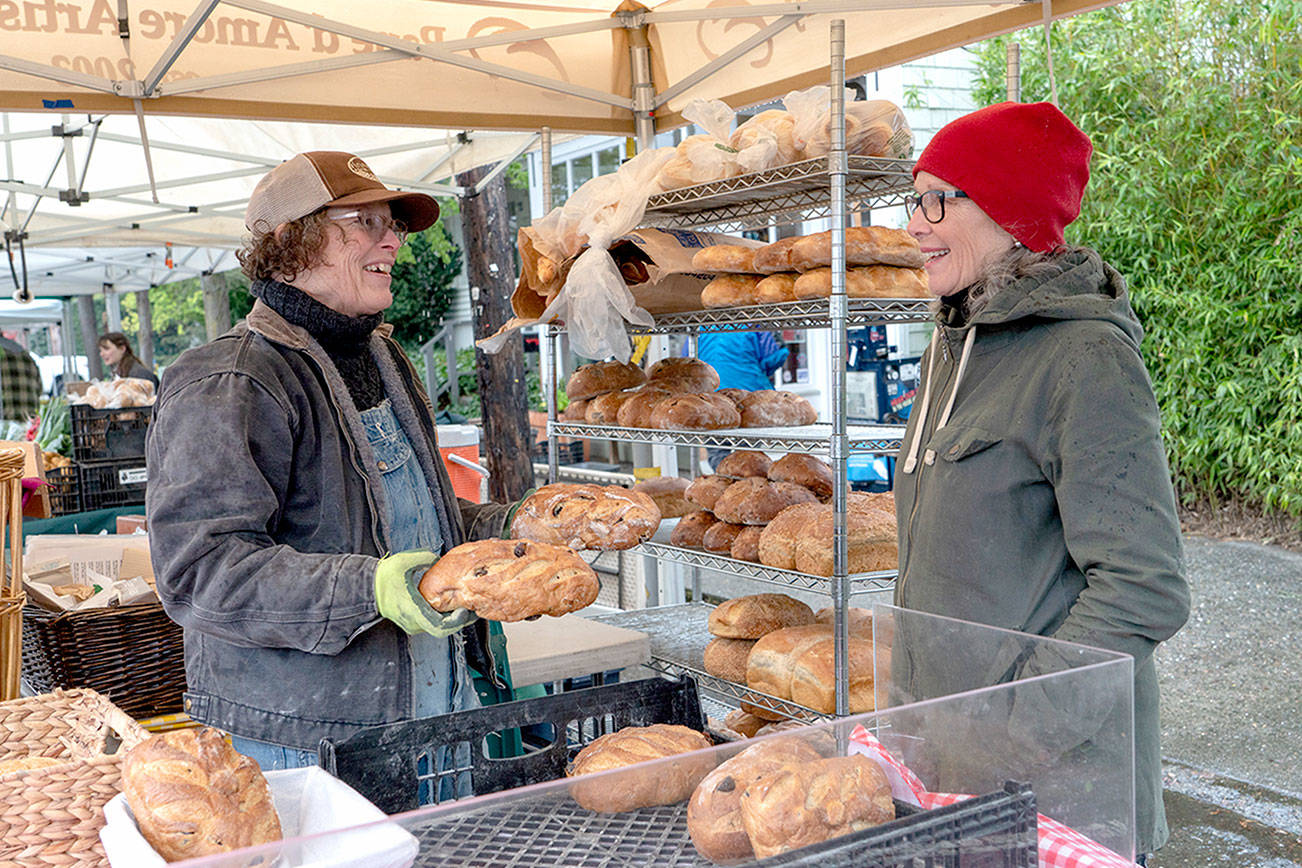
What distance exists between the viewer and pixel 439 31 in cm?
369

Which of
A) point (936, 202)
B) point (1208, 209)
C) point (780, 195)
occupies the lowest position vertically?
point (936, 202)

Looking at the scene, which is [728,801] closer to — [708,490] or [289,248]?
[289,248]

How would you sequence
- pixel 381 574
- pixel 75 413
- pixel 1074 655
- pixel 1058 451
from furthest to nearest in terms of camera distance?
1. pixel 75 413
2. pixel 1058 451
3. pixel 381 574
4. pixel 1074 655

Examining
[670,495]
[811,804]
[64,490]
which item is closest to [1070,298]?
[811,804]

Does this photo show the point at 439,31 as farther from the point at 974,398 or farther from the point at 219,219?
the point at 219,219

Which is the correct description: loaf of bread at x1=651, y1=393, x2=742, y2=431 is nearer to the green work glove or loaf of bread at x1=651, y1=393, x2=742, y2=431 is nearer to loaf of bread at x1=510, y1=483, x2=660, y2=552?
loaf of bread at x1=510, y1=483, x2=660, y2=552

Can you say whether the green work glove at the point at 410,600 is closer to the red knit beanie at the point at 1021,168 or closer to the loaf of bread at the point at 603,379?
the red knit beanie at the point at 1021,168

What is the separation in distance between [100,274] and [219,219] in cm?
401

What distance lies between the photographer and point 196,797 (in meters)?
1.10

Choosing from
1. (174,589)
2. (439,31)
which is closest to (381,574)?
(174,589)

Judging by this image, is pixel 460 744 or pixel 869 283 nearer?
pixel 460 744

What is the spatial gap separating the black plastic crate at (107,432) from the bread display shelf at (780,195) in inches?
119

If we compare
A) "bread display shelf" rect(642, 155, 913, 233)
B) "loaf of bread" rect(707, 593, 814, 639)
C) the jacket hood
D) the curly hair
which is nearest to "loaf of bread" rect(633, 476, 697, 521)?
"loaf of bread" rect(707, 593, 814, 639)

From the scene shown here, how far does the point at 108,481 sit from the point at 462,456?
9.12 feet
